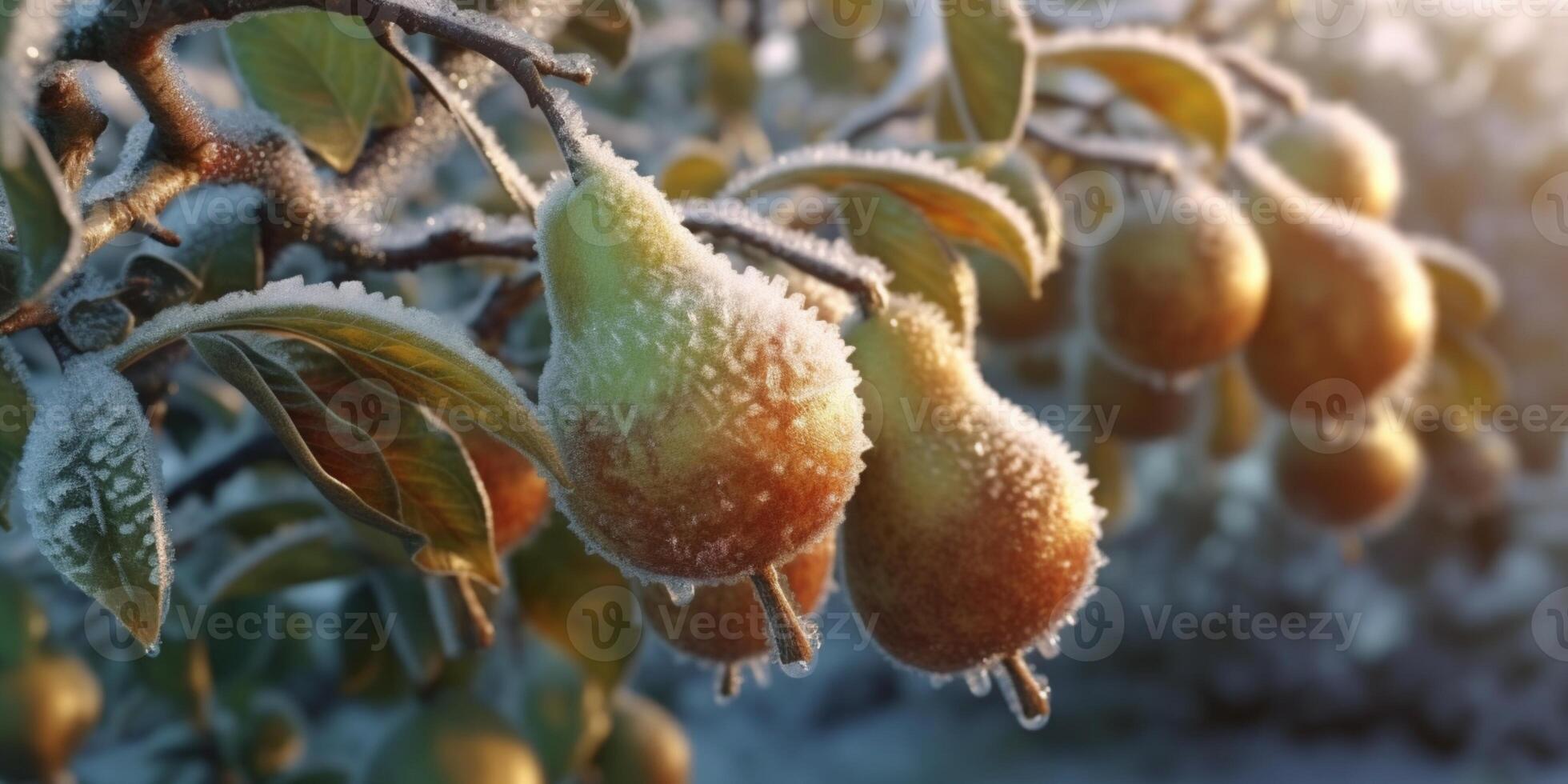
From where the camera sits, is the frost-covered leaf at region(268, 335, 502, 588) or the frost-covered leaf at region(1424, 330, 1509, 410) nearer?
the frost-covered leaf at region(268, 335, 502, 588)

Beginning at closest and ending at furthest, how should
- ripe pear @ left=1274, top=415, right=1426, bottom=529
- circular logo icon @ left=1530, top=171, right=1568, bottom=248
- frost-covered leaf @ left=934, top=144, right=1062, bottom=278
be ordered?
frost-covered leaf @ left=934, top=144, right=1062, bottom=278
ripe pear @ left=1274, top=415, right=1426, bottom=529
circular logo icon @ left=1530, top=171, right=1568, bottom=248

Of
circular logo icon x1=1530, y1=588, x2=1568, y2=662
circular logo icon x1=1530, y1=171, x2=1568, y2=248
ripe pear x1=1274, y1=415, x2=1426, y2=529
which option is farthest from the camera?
circular logo icon x1=1530, y1=588, x2=1568, y2=662

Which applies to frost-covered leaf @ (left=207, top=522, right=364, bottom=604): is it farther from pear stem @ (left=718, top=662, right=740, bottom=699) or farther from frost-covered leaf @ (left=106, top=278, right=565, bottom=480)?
frost-covered leaf @ (left=106, top=278, right=565, bottom=480)

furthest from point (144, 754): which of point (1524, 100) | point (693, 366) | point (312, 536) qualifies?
point (1524, 100)

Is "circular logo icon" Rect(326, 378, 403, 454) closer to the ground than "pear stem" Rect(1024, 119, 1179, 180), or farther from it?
farther from it

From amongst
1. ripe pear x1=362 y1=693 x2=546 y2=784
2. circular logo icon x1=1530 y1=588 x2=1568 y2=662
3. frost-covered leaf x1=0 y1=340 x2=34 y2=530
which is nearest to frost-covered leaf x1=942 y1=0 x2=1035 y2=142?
frost-covered leaf x1=0 y1=340 x2=34 y2=530

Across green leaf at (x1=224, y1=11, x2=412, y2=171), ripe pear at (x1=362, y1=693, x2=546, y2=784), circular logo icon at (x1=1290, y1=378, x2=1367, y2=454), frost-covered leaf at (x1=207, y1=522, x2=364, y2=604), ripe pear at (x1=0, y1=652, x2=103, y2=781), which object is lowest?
ripe pear at (x1=0, y1=652, x2=103, y2=781)
